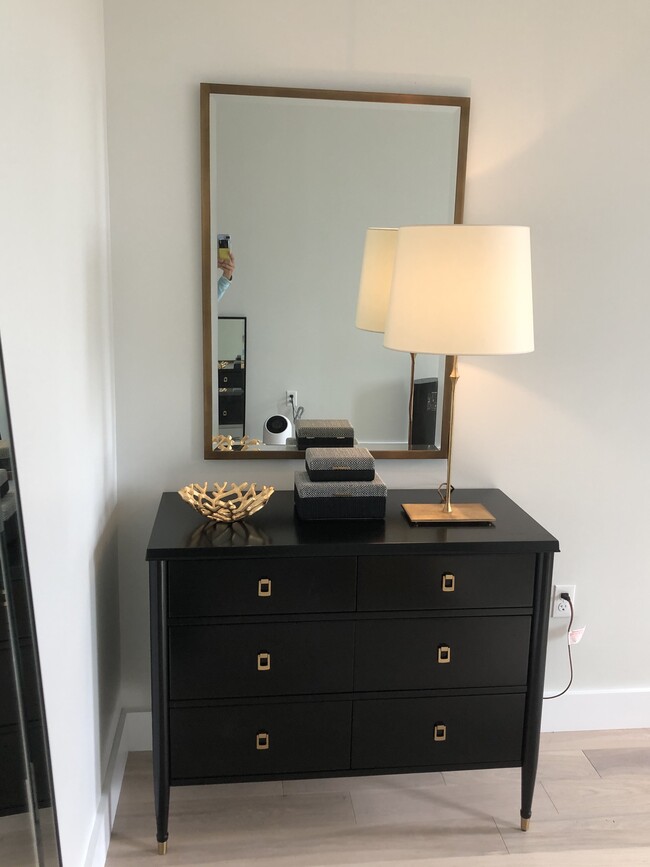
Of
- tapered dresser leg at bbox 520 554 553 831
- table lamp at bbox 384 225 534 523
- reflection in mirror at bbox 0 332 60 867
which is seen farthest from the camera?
tapered dresser leg at bbox 520 554 553 831

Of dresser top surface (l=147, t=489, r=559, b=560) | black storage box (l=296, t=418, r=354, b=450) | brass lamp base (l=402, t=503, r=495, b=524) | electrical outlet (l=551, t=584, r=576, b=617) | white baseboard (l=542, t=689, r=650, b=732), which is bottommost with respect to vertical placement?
white baseboard (l=542, t=689, r=650, b=732)

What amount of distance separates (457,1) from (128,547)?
5.97ft

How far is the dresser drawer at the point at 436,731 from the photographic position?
2127 millimetres

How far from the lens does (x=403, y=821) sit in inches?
88.4

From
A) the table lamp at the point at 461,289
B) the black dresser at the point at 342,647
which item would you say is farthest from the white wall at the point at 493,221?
the table lamp at the point at 461,289

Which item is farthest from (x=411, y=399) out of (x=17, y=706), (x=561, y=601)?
(x=17, y=706)

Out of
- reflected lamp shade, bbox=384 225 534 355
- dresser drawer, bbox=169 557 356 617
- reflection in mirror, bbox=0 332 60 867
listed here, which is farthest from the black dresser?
reflection in mirror, bbox=0 332 60 867

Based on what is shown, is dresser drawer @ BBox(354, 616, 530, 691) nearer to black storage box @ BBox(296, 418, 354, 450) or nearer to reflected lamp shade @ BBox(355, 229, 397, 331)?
black storage box @ BBox(296, 418, 354, 450)

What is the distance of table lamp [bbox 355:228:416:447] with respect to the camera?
2213 millimetres

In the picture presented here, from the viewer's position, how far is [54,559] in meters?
1.57

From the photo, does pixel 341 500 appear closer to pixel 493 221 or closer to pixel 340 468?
pixel 340 468

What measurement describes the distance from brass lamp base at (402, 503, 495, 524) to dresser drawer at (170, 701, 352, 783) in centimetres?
52

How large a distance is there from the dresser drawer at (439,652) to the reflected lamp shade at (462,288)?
2.33 feet

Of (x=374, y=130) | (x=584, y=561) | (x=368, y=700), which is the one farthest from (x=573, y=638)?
(x=374, y=130)
